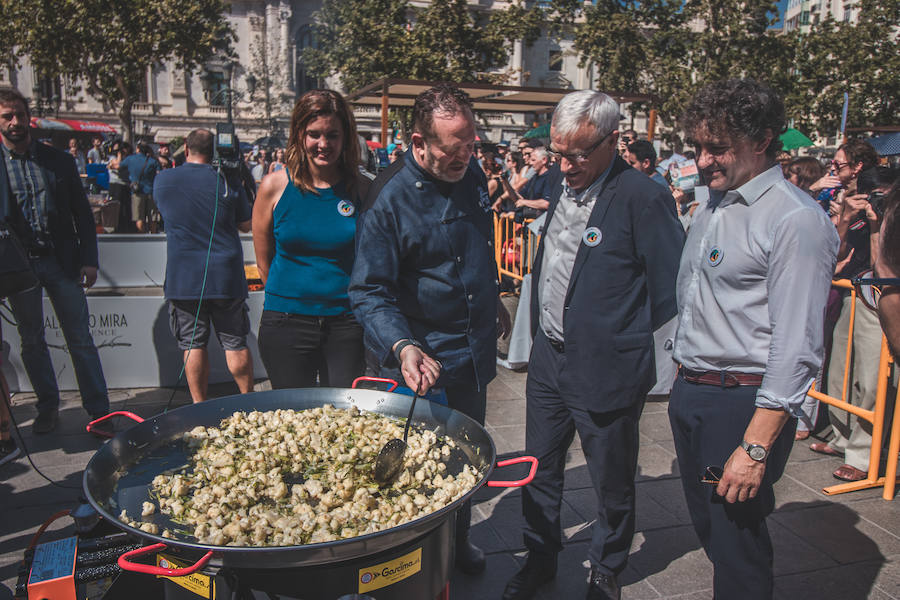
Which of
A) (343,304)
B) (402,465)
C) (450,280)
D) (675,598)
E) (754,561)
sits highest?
(450,280)

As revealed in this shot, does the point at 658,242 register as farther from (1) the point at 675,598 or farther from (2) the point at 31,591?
(2) the point at 31,591

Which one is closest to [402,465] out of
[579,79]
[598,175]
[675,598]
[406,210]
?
[406,210]

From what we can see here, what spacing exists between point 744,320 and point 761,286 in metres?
0.12

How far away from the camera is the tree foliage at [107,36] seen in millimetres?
23422

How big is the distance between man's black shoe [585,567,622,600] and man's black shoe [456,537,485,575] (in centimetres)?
53

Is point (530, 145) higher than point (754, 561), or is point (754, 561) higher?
→ point (530, 145)

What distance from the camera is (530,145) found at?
31.3ft

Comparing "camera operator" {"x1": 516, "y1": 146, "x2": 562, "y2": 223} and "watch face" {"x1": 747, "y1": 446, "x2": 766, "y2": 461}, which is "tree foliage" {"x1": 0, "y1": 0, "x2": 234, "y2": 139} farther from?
"watch face" {"x1": 747, "y1": 446, "x2": 766, "y2": 461}

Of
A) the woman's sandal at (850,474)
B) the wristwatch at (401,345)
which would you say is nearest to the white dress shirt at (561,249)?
the wristwatch at (401,345)

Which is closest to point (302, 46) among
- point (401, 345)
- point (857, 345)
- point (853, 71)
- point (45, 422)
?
point (853, 71)

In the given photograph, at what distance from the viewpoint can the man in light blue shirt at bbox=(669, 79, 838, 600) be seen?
196 centimetres

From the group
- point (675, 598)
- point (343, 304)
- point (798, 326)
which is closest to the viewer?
point (798, 326)

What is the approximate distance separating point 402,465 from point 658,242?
1247 millimetres

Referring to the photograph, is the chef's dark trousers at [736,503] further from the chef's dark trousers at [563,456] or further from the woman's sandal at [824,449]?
the woman's sandal at [824,449]
